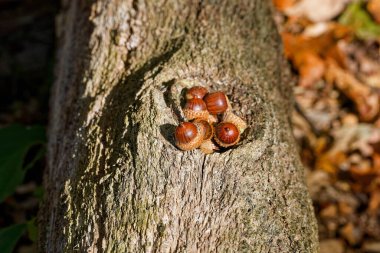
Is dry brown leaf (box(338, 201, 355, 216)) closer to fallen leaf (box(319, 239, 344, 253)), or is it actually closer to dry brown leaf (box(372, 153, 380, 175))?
fallen leaf (box(319, 239, 344, 253))

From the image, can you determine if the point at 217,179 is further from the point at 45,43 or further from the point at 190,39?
the point at 45,43

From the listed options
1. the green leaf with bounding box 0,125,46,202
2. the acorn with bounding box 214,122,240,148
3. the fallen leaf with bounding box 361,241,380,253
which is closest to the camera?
the acorn with bounding box 214,122,240,148

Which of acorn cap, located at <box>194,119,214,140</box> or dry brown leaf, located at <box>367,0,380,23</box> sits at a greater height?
dry brown leaf, located at <box>367,0,380,23</box>

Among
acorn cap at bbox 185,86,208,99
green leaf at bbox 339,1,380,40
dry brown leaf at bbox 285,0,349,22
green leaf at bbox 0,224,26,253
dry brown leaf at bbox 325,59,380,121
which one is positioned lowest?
green leaf at bbox 0,224,26,253

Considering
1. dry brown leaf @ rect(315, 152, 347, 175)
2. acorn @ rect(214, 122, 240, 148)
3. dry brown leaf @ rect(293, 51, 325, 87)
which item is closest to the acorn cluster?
acorn @ rect(214, 122, 240, 148)

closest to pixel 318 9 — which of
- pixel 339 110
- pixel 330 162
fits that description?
pixel 339 110

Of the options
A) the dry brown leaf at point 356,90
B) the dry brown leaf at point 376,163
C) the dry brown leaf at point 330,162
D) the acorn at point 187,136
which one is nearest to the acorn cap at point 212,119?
the acorn at point 187,136
